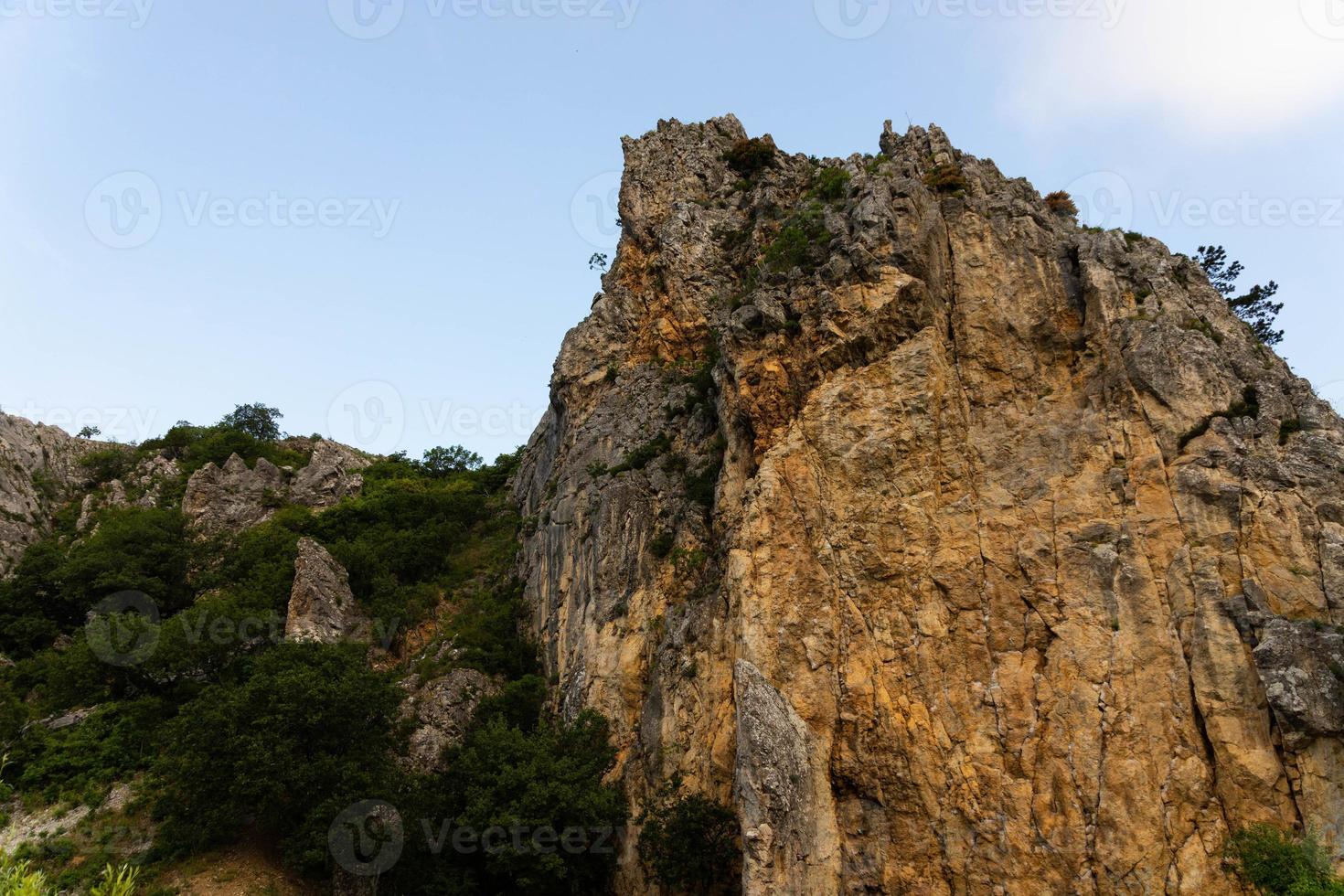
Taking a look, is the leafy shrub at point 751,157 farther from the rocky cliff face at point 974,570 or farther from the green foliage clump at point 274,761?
the green foliage clump at point 274,761

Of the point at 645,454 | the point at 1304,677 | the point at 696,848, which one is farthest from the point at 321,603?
the point at 1304,677

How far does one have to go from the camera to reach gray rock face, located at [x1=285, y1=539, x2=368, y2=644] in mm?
38625

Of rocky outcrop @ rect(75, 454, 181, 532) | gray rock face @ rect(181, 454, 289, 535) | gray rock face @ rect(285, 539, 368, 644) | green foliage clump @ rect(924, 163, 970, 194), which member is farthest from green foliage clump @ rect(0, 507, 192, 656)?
green foliage clump @ rect(924, 163, 970, 194)

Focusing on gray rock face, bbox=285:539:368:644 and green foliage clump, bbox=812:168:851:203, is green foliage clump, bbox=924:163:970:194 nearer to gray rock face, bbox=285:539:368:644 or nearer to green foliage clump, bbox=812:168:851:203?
green foliage clump, bbox=812:168:851:203

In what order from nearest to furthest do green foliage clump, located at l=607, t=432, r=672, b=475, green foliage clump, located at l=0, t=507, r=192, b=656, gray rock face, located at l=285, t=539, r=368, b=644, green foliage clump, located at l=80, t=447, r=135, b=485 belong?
gray rock face, located at l=285, t=539, r=368, b=644 < green foliage clump, located at l=607, t=432, r=672, b=475 < green foliage clump, located at l=0, t=507, r=192, b=656 < green foliage clump, located at l=80, t=447, r=135, b=485

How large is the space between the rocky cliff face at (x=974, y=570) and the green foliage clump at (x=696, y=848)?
1.25 meters

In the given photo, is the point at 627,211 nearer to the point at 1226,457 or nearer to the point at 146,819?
the point at 1226,457

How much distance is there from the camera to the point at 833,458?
94.2ft

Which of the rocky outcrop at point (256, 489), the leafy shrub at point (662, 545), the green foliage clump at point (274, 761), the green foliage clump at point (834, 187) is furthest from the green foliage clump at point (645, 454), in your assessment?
the rocky outcrop at point (256, 489)

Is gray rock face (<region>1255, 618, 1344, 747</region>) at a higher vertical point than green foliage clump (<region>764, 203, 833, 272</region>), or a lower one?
lower

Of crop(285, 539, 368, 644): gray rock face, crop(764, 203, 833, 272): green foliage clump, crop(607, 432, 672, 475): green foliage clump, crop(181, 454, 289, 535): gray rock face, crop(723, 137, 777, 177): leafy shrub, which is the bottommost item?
crop(285, 539, 368, 644): gray rock face

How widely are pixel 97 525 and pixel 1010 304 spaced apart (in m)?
52.7

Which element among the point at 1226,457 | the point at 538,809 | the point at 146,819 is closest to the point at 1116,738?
the point at 1226,457

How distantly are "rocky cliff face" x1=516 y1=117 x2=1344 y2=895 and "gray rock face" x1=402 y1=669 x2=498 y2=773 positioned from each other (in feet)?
12.4
